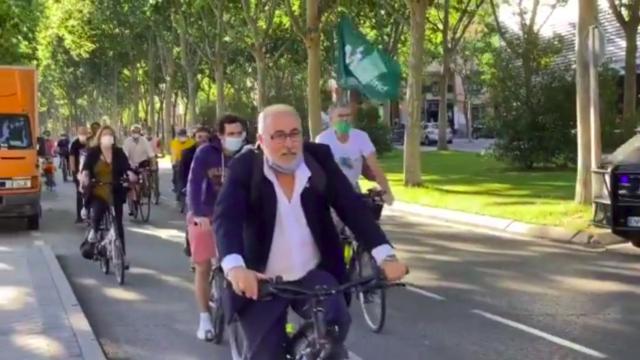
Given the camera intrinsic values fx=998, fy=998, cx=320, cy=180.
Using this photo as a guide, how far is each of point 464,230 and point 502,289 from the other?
19.7ft

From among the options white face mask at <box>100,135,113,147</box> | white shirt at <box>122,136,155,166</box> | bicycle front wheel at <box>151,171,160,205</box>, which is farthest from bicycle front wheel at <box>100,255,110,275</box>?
bicycle front wheel at <box>151,171,160,205</box>

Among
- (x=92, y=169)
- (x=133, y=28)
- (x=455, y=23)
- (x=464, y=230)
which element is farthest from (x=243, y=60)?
(x=92, y=169)

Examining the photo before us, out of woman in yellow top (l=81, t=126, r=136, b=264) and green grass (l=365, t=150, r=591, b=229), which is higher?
woman in yellow top (l=81, t=126, r=136, b=264)

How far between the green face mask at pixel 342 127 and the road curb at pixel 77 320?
9.05ft

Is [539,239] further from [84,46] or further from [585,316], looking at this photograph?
[84,46]

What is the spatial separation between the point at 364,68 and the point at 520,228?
9.17 meters

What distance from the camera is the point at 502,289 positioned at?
10.2 meters

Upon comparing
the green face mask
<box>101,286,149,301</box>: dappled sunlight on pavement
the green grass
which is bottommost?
<box>101,286,149,301</box>: dappled sunlight on pavement

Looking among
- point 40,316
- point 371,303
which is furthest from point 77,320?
point 371,303

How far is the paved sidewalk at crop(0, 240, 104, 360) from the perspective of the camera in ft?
23.4

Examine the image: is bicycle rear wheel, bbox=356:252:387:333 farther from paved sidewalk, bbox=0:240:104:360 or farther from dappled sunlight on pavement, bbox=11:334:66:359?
dappled sunlight on pavement, bbox=11:334:66:359

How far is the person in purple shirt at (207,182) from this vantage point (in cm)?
734

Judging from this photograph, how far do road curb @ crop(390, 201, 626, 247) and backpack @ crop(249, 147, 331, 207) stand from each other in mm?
10145

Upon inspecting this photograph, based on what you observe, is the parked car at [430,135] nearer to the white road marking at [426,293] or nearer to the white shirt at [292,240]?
the white road marking at [426,293]
